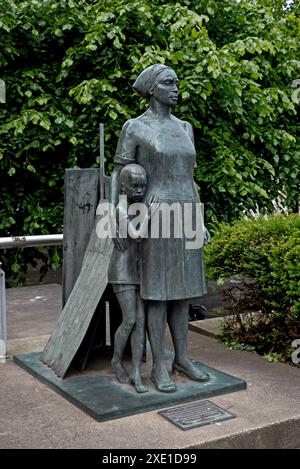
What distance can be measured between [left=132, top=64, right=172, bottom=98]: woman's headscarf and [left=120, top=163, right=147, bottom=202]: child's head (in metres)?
0.50

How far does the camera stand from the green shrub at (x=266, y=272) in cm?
463

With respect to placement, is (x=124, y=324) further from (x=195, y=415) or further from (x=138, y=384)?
(x=195, y=415)

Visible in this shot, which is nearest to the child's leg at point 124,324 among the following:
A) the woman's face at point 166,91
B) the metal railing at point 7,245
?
the metal railing at point 7,245

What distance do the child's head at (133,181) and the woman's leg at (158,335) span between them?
698mm

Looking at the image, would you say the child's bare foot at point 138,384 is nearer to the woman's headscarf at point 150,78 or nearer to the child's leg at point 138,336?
the child's leg at point 138,336

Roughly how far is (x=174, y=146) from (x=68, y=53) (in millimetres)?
3801

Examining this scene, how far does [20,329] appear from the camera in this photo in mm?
5602

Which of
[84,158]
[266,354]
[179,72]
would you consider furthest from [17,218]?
[266,354]

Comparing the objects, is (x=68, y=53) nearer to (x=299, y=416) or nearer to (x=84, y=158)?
(x=84, y=158)

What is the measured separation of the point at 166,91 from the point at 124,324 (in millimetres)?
1490

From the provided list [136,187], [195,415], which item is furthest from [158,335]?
[136,187]

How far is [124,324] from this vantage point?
3.86 m

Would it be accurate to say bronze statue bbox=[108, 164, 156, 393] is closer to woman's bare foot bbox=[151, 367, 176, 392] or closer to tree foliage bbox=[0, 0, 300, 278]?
woman's bare foot bbox=[151, 367, 176, 392]

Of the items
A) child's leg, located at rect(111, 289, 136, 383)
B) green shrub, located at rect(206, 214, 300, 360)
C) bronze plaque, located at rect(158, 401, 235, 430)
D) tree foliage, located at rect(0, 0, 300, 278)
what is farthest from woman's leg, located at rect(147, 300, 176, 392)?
tree foliage, located at rect(0, 0, 300, 278)
